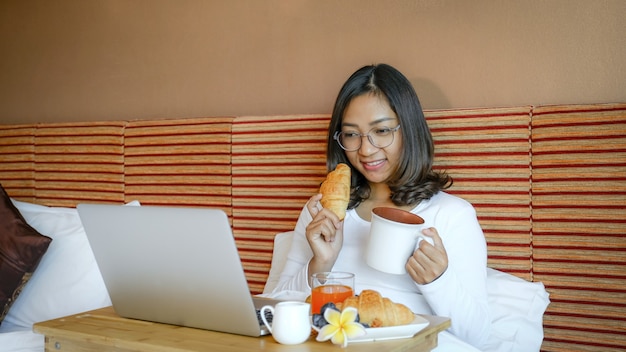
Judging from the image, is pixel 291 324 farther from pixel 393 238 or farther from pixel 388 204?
pixel 388 204

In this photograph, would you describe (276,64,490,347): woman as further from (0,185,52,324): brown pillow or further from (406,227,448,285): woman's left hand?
(0,185,52,324): brown pillow

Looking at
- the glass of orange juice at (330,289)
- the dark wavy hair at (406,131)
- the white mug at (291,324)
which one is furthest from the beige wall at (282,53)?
the white mug at (291,324)

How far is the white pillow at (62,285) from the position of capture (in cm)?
215

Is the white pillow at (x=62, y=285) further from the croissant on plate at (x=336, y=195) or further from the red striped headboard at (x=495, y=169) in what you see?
the red striped headboard at (x=495, y=169)

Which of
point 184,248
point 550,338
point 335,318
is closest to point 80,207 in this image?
point 184,248

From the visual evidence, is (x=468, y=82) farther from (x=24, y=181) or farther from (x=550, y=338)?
(x=24, y=181)

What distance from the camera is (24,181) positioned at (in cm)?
285

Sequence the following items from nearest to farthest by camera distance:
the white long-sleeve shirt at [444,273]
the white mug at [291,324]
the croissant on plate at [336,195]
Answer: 1. the white mug at [291,324]
2. the white long-sleeve shirt at [444,273]
3. the croissant on plate at [336,195]

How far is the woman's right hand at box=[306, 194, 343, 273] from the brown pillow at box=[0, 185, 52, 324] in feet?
3.10

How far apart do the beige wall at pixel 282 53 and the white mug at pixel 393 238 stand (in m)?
0.65

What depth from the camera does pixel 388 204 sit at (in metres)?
1.93

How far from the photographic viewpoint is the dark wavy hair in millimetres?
1845

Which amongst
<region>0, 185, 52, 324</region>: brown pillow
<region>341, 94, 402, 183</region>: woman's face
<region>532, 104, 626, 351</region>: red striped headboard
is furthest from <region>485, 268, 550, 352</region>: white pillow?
<region>0, 185, 52, 324</region>: brown pillow

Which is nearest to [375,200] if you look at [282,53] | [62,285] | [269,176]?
[269,176]
